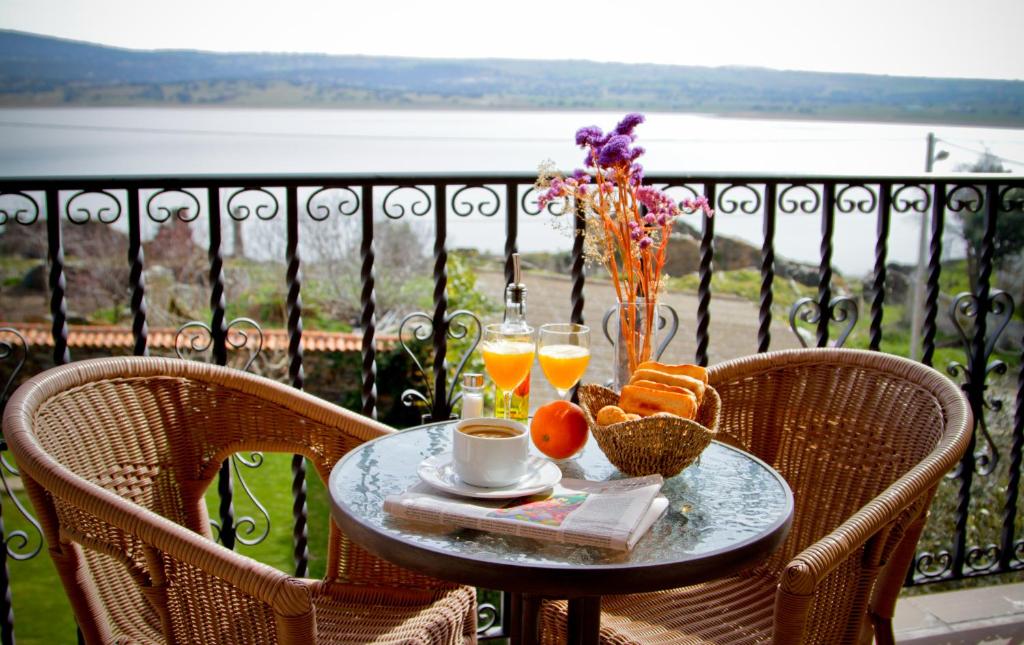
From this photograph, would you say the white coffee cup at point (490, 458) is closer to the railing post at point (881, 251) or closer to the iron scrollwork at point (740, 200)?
the iron scrollwork at point (740, 200)

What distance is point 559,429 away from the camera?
4.37 ft

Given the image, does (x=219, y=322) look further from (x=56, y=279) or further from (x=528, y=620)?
(x=528, y=620)

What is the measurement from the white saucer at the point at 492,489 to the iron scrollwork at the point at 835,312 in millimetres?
1036

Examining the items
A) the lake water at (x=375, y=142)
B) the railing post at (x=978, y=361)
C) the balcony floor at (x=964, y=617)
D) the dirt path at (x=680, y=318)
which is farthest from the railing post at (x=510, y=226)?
the dirt path at (x=680, y=318)

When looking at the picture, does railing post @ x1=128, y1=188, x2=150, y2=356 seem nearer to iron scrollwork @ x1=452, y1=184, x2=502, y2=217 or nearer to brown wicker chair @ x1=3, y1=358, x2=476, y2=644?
brown wicker chair @ x1=3, y1=358, x2=476, y2=644

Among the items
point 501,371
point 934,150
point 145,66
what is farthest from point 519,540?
point 145,66

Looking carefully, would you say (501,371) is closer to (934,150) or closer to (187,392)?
(187,392)

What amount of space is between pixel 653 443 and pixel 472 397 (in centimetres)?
34

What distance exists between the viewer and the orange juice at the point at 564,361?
1.48m

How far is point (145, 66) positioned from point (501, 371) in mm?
10523

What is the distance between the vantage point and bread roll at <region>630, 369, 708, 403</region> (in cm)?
134

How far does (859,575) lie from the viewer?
132 centimetres

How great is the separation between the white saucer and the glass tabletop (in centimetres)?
4

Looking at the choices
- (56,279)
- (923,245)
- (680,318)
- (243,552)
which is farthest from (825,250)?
(680,318)
